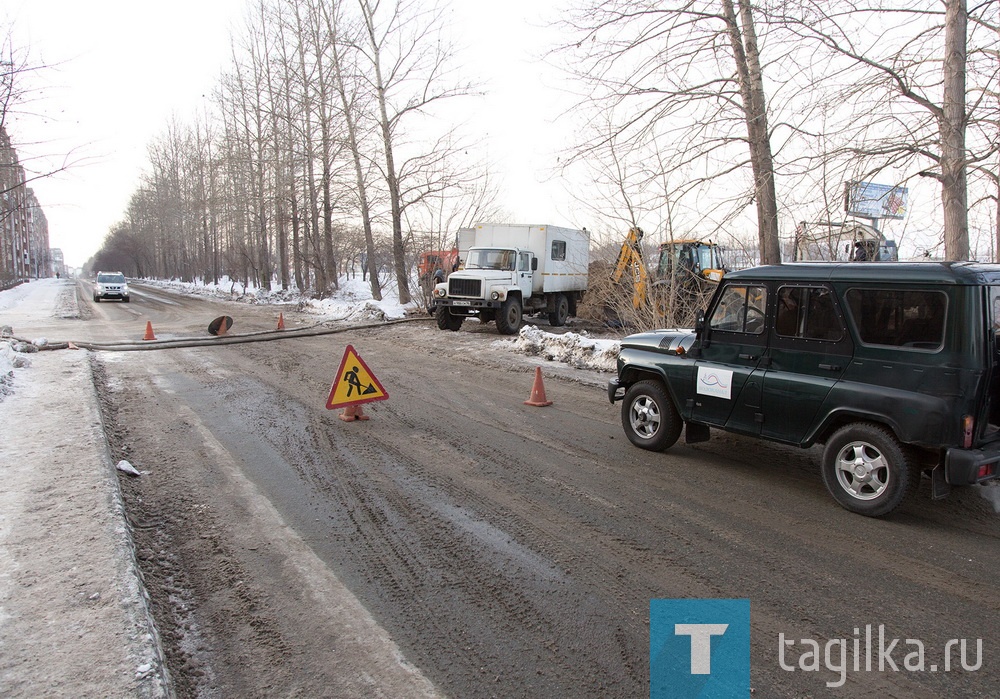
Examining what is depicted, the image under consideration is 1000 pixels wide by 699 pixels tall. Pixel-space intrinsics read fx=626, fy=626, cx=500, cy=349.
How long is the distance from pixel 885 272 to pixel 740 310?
1287 mm

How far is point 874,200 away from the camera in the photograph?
9.49 meters

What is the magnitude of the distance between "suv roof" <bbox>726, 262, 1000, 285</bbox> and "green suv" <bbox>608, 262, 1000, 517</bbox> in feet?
0.03

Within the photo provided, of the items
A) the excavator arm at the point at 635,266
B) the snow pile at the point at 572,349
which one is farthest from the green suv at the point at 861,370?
the excavator arm at the point at 635,266

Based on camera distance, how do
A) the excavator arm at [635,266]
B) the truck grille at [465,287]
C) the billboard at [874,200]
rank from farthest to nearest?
the truck grille at [465,287]
the excavator arm at [635,266]
the billboard at [874,200]

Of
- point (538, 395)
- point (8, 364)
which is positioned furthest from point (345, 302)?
point (538, 395)

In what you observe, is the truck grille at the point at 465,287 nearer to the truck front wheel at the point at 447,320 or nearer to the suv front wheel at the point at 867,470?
the truck front wheel at the point at 447,320

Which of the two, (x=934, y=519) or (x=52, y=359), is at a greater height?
(x=52, y=359)

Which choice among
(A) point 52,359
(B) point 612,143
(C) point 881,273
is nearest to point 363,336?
(A) point 52,359

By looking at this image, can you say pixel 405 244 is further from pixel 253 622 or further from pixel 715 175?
pixel 253 622

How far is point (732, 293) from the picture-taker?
6020 millimetres

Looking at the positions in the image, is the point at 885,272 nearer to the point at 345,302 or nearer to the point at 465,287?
the point at 465,287

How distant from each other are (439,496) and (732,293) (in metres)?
3.36

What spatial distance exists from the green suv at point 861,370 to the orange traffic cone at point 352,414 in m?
3.96

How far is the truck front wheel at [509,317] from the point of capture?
17.9m
